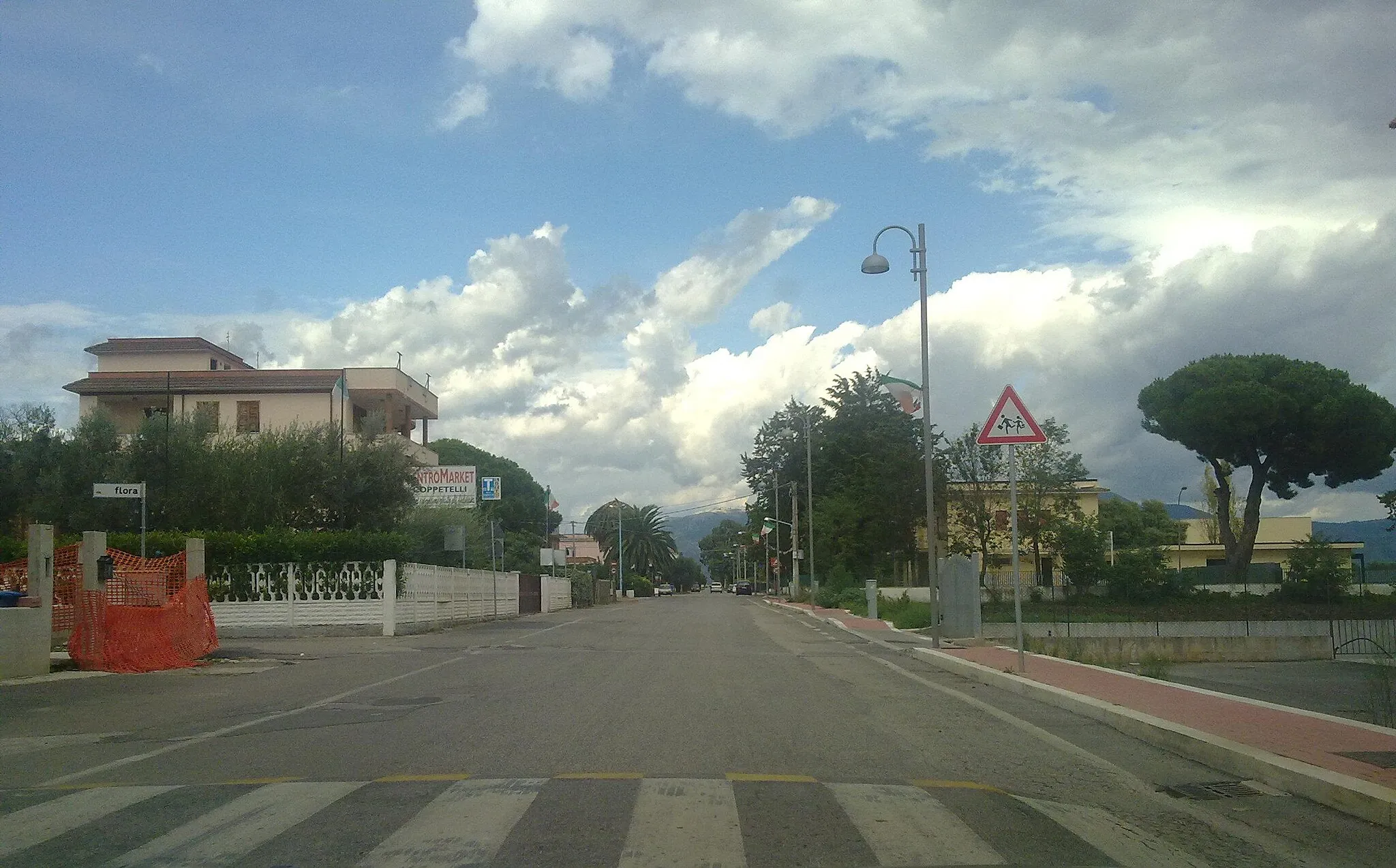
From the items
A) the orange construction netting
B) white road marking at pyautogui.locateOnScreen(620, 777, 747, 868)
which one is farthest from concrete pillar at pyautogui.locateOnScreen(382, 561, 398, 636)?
white road marking at pyautogui.locateOnScreen(620, 777, 747, 868)

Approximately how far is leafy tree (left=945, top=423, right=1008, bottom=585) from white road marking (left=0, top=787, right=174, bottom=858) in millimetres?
44928

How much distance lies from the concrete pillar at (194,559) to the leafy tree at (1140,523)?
201 ft

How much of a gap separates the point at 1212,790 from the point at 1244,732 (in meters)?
1.98

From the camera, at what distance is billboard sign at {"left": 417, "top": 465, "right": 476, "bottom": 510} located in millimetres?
52312

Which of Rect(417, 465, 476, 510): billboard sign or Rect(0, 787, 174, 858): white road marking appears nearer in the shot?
Rect(0, 787, 174, 858): white road marking

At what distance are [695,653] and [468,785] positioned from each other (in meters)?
12.9

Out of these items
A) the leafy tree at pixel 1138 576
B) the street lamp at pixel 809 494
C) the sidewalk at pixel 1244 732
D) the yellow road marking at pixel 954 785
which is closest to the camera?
the sidewalk at pixel 1244 732

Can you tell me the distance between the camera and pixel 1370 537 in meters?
137

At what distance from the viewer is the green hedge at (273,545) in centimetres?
2531

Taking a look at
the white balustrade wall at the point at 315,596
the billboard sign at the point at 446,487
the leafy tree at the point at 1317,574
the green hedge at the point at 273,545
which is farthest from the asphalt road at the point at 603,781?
the billboard sign at the point at 446,487

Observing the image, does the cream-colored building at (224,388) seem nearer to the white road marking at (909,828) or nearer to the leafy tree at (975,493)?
the leafy tree at (975,493)

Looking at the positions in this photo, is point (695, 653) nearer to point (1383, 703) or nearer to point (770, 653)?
point (770, 653)

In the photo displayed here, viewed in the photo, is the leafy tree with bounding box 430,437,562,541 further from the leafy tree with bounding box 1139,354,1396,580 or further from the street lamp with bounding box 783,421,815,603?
the leafy tree with bounding box 1139,354,1396,580

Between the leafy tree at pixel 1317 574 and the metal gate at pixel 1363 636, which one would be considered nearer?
the metal gate at pixel 1363 636
